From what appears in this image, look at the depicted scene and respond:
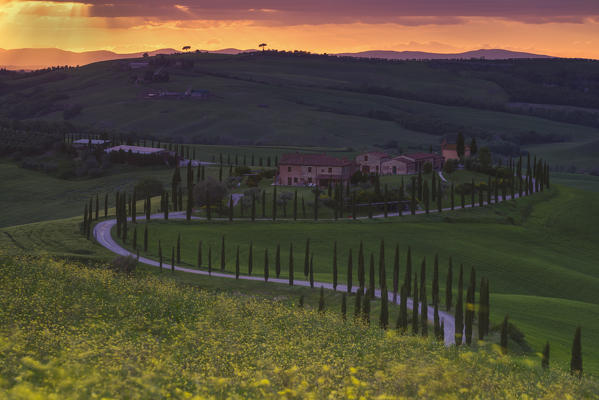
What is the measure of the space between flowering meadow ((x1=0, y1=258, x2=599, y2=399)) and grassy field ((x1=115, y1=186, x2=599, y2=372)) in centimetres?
2584

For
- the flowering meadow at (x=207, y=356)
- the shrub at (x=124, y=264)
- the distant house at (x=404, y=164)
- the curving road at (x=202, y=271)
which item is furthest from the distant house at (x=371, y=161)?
the flowering meadow at (x=207, y=356)

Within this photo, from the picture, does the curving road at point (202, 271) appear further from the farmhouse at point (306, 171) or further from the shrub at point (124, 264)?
the farmhouse at point (306, 171)

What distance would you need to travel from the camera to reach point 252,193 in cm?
11775

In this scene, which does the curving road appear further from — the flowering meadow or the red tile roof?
the red tile roof

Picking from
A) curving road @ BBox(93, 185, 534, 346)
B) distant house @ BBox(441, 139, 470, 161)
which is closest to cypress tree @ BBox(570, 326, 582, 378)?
curving road @ BBox(93, 185, 534, 346)

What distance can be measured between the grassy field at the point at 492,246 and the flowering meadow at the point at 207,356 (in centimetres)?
2584

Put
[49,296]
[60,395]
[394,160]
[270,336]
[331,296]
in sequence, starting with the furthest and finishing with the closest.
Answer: [394,160], [331,296], [49,296], [270,336], [60,395]

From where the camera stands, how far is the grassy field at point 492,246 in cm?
6685

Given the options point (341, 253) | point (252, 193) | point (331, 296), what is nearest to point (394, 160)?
point (252, 193)

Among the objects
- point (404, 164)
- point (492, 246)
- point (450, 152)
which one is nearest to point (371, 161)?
point (404, 164)

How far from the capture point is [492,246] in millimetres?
100062

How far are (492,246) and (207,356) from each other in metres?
81.2

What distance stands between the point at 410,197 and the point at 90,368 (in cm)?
10465

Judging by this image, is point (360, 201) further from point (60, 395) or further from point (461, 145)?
point (60, 395)
